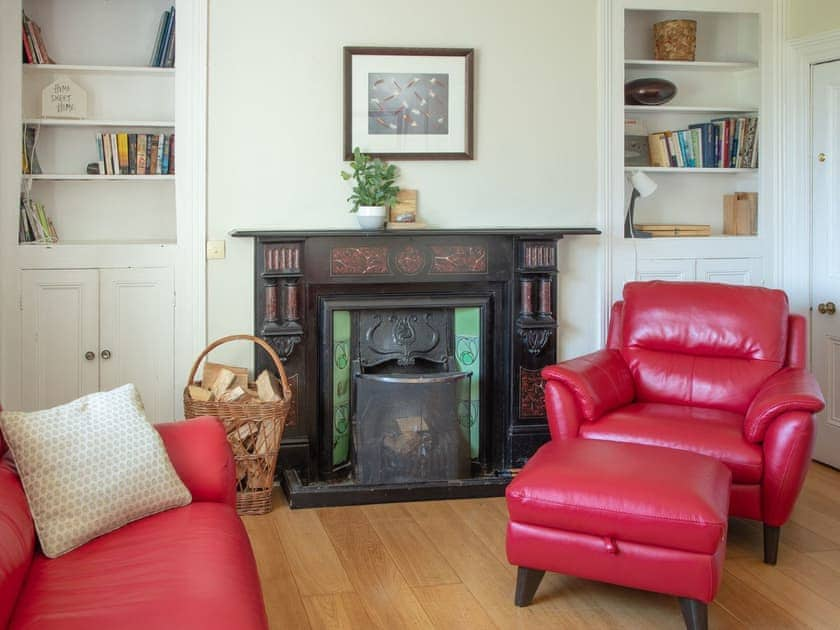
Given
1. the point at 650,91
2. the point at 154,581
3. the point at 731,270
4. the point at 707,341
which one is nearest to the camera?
the point at 154,581

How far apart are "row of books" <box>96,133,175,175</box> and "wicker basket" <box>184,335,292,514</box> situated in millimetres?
1153

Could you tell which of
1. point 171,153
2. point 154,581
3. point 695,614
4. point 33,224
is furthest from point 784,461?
point 33,224

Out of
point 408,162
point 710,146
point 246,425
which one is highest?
point 710,146

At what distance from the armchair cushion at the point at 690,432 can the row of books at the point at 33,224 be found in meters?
2.60

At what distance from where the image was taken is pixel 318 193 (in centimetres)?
469

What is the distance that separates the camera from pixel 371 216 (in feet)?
14.9

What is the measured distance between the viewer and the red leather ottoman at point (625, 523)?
288 cm

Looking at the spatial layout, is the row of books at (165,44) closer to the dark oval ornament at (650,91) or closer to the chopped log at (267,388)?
the chopped log at (267,388)

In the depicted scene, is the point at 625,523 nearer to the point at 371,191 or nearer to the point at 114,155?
the point at 371,191

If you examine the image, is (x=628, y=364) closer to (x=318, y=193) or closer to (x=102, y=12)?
(x=318, y=193)

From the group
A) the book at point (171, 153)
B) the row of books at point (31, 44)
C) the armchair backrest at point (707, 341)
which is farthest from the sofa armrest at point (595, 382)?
the row of books at point (31, 44)

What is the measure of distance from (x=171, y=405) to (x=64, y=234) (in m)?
0.99

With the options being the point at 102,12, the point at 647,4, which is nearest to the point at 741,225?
the point at 647,4

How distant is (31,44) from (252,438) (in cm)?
207
